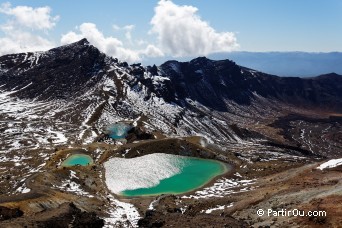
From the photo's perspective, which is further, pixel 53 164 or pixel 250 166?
pixel 53 164

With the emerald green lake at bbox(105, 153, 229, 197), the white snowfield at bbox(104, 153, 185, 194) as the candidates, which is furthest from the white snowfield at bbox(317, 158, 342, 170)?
the white snowfield at bbox(104, 153, 185, 194)

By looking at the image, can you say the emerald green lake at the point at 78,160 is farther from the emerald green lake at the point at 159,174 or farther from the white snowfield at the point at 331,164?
the white snowfield at the point at 331,164

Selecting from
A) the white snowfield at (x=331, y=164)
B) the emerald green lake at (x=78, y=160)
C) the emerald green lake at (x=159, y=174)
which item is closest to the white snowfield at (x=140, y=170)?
the emerald green lake at (x=159, y=174)

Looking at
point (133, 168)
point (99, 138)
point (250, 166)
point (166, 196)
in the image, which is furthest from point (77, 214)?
point (99, 138)

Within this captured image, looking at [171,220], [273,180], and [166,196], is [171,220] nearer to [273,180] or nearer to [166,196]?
[166,196]

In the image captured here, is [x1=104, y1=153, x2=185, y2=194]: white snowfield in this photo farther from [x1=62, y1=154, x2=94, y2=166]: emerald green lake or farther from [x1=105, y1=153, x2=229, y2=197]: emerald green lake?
[x1=62, y1=154, x2=94, y2=166]: emerald green lake
